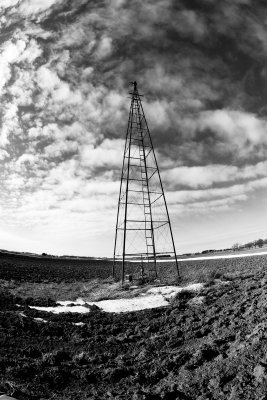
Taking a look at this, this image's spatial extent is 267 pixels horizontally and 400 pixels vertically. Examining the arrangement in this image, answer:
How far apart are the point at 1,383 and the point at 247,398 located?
4755mm

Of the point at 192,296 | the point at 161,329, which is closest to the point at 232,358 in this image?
the point at 161,329

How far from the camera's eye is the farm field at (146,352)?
601 cm

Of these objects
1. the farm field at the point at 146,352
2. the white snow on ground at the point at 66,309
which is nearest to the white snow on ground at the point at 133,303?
the white snow on ground at the point at 66,309

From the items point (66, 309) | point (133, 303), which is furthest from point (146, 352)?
point (66, 309)

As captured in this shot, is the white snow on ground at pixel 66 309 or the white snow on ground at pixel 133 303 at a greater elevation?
the white snow on ground at pixel 133 303

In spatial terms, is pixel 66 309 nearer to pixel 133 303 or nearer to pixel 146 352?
pixel 133 303

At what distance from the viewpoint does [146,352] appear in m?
8.84

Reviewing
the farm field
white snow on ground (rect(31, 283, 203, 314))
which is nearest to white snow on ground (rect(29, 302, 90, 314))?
white snow on ground (rect(31, 283, 203, 314))

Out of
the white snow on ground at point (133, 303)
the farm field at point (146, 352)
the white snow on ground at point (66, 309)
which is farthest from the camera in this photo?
the white snow on ground at point (66, 309)

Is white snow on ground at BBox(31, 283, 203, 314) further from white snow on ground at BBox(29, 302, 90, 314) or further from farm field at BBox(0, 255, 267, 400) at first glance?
farm field at BBox(0, 255, 267, 400)

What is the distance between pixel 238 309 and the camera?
966 centimetres

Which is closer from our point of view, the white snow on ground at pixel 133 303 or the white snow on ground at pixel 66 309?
the white snow on ground at pixel 133 303

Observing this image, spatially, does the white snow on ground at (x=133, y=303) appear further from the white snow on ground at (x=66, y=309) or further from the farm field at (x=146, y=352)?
the farm field at (x=146, y=352)

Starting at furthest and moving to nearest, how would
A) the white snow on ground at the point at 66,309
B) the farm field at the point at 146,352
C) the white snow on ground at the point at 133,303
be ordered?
the white snow on ground at the point at 66,309, the white snow on ground at the point at 133,303, the farm field at the point at 146,352
